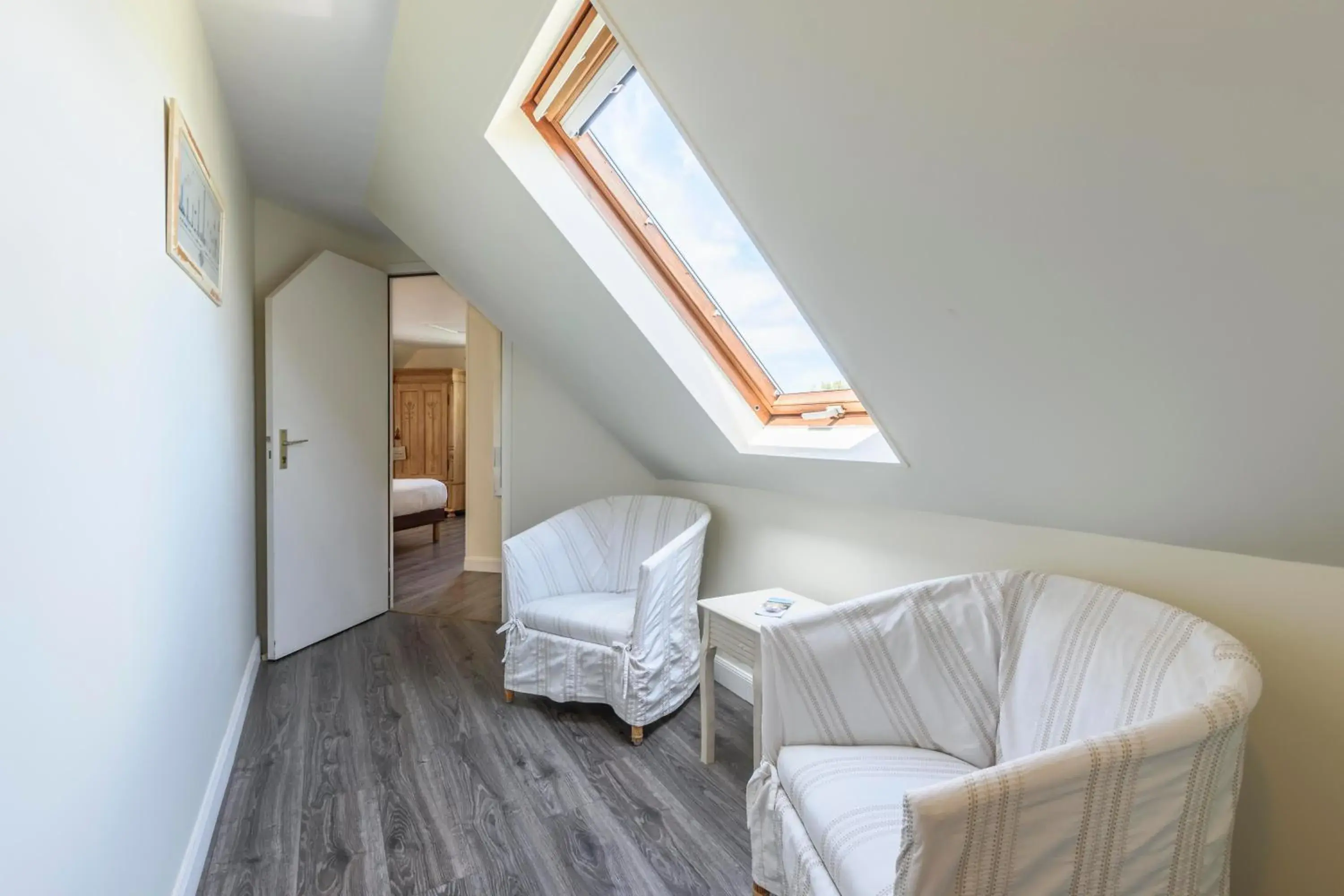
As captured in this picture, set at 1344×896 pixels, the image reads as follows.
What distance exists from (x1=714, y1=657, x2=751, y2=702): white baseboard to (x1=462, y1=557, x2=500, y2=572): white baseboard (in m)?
2.60

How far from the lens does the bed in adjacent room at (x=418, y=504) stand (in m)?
5.66

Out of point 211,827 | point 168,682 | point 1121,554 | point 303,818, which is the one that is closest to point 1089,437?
point 1121,554

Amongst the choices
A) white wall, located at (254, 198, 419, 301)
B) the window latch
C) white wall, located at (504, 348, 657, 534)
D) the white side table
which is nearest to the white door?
white wall, located at (254, 198, 419, 301)

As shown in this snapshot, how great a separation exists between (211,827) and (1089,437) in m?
2.44

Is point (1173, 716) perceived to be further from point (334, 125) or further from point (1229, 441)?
point (334, 125)

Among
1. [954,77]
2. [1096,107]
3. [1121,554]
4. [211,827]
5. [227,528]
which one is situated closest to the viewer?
[1096,107]

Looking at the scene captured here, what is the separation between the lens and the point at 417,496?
19.1 feet

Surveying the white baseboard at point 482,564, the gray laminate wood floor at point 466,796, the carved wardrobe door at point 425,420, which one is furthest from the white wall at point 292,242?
the carved wardrobe door at point 425,420

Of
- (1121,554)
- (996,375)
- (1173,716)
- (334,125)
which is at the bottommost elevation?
(1173,716)

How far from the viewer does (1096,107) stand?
0.80 metres

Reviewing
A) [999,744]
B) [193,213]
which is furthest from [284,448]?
[999,744]

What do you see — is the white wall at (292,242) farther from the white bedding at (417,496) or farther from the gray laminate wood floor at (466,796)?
the white bedding at (417,496)

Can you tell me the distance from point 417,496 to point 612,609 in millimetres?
3835

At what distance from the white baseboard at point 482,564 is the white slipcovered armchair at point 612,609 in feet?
6.68
